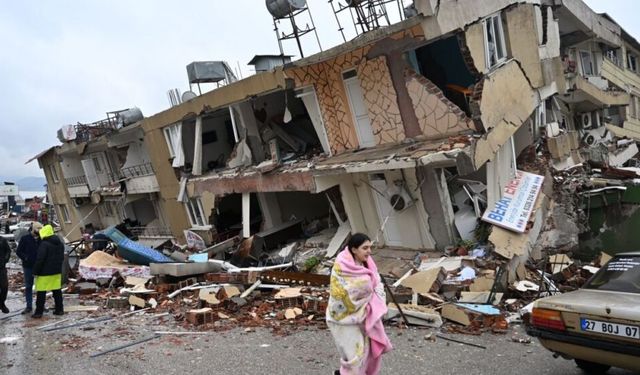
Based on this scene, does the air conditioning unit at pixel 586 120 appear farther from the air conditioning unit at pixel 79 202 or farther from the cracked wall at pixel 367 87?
the air conditioning unit at pixel 79 202

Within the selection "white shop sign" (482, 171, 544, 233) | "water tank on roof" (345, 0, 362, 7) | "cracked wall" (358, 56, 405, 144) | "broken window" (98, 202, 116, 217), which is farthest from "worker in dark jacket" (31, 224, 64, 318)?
"broken window" (98, 202, 116, 217)

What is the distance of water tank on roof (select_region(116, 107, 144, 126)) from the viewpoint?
2384 cm

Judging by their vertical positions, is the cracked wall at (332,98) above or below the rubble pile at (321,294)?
above

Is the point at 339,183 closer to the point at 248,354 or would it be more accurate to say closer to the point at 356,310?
the point at 248,354

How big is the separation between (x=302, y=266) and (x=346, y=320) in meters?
9.75

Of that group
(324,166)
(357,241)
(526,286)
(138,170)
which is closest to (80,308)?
(324,166)

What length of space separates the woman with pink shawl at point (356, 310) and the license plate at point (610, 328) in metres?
1.73

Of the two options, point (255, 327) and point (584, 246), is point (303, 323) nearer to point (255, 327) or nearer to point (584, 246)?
point (255, 327)

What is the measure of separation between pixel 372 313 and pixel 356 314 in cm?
14

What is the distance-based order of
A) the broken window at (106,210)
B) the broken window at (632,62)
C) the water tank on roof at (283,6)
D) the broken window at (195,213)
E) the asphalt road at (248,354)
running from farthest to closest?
the broken window at (106,210), the broken window at (632,62), the broken window at (195,213), the water tank on roof at (283,6), the asphalt road at (248,354)

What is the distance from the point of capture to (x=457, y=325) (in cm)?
788

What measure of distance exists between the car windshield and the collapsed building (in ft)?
17.3

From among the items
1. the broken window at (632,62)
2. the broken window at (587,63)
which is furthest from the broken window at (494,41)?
the broken window at (632,62)

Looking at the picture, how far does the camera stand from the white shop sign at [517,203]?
1113 centimetres
